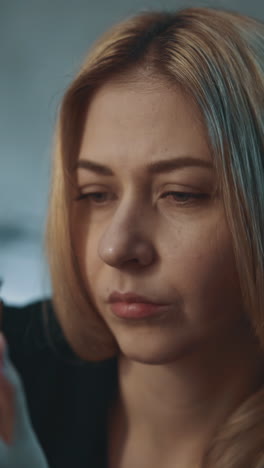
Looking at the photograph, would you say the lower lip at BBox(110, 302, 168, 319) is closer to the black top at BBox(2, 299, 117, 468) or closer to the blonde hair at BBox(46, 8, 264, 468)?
the blonde hair at BBox(46, 8, 264, 468)

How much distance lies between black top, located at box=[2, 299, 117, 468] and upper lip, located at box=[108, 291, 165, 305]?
208 millimetres

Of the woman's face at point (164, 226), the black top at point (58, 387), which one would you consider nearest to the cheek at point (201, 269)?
the woman's face at point (164, 226)

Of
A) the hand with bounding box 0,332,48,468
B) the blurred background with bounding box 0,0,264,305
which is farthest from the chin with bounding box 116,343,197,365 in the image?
the blurred background with bounding box 0,0,264,305

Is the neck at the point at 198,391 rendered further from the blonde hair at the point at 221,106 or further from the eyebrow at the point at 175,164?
the eyebrow at the point at 175,164

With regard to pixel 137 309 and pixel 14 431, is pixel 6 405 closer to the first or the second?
pixel 14 431

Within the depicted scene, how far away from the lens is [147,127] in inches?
23.5

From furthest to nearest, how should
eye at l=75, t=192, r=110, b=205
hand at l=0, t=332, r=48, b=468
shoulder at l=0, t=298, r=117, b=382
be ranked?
shoulder at l=0, t=298, r=117, b=382 < eye at l=75, t=192, r=110, b=205 < hand at l=0, t=332, r=48, b=468

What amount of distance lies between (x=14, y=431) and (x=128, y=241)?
21 cm

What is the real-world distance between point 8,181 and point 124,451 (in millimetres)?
411

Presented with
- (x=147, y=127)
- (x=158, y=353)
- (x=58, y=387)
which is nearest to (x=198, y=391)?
(x=158, y=353)

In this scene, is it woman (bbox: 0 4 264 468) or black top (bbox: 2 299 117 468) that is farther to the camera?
black top (bbox: 2 299 117 468)

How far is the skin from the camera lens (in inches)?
23.3

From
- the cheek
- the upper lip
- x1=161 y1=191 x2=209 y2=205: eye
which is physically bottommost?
the upper lip

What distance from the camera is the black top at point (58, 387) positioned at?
726mm
